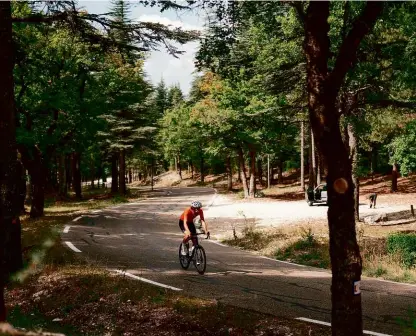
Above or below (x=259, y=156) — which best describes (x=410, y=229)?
below

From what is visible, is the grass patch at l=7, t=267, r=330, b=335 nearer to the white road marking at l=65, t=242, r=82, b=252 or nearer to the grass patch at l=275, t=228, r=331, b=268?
the white road marking at l=65, t=242, r=82, b=252

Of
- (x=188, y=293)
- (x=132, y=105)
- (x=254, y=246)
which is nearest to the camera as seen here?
(x=188, y=293)

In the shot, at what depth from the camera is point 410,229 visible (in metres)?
20.3

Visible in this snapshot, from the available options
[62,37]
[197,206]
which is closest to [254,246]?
[197,206]

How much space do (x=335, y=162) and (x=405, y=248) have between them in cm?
1004

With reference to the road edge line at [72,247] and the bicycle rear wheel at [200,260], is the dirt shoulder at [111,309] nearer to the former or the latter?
the bicycle rear wheel at [200,260]

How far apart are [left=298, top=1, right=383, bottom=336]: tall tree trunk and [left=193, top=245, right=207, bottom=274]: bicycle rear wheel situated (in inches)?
244

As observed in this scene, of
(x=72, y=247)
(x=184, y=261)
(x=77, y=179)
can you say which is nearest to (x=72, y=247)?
(x=72, y=247)

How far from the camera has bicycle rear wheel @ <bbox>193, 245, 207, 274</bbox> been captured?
11.4m

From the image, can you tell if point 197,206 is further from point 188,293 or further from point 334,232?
point 334,232

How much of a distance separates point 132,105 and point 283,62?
23.4 meters

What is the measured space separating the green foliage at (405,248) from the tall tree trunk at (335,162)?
904 cm

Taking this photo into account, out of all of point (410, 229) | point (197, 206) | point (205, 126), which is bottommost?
point (410, 229)

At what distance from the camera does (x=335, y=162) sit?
5.29m
